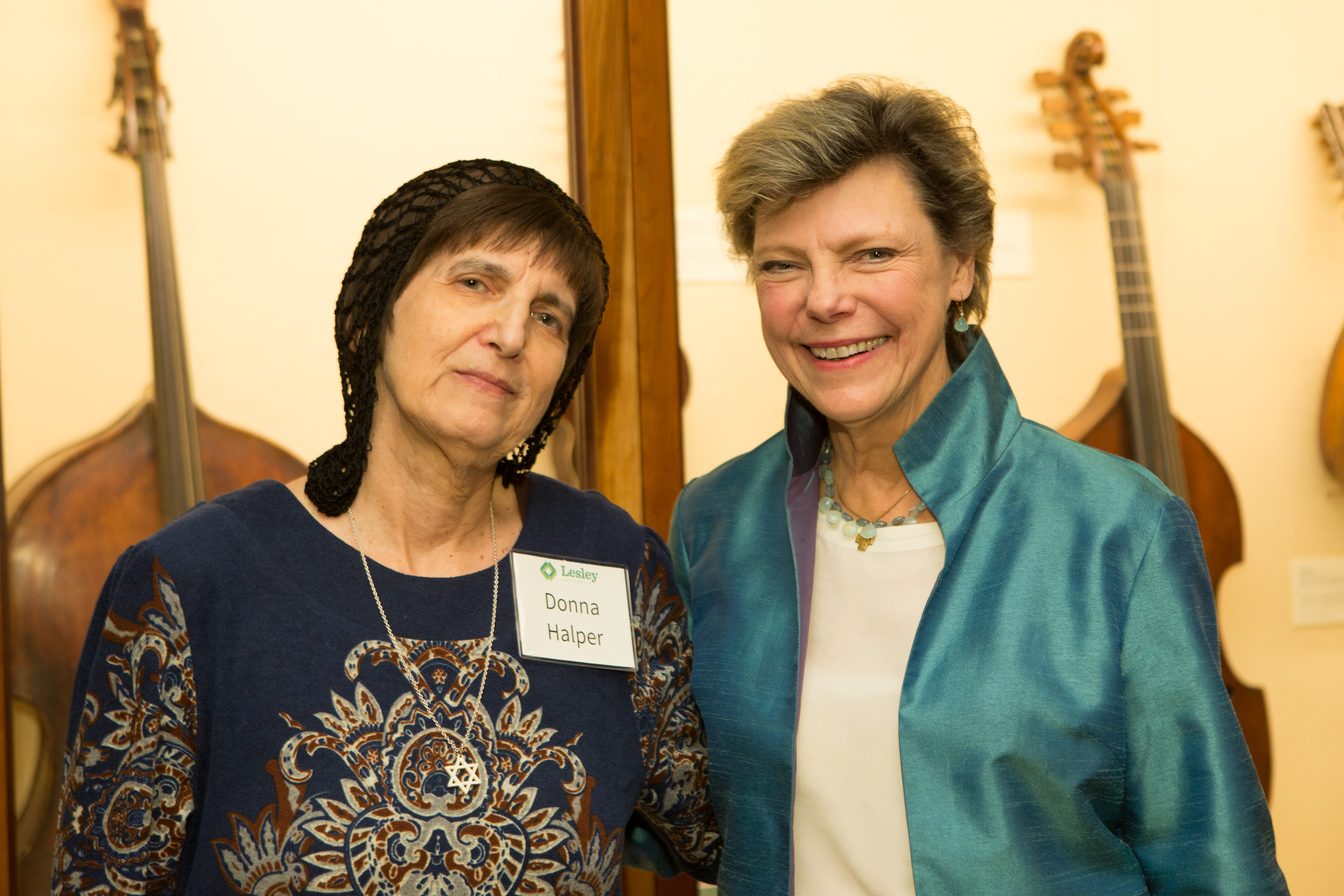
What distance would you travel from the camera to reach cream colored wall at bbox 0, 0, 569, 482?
198 cm

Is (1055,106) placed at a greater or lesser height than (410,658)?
greater

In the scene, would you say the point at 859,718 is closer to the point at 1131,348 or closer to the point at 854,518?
the point at 854,518

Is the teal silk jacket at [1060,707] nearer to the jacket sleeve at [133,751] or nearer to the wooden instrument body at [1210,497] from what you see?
the jacket sleeve at [133,751]

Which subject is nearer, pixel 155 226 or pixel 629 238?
pixel 155 226

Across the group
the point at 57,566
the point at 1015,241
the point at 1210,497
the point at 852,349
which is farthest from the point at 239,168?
the point at 1210,497

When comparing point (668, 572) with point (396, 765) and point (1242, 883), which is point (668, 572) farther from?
point (1242, 883)

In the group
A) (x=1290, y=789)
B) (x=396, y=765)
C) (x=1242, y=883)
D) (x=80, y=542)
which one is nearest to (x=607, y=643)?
(x=396, y=765)

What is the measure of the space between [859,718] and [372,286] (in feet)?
2.90

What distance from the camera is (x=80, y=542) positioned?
1.95 m

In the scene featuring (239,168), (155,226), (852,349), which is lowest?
(852,349)

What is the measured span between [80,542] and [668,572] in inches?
42.9

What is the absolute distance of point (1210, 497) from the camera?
2.56m

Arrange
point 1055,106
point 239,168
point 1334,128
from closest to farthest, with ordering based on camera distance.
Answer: point 239,168 → point 1055,106 → point 1334,128

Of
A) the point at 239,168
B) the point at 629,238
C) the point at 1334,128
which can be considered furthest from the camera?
the point at 1334,128
